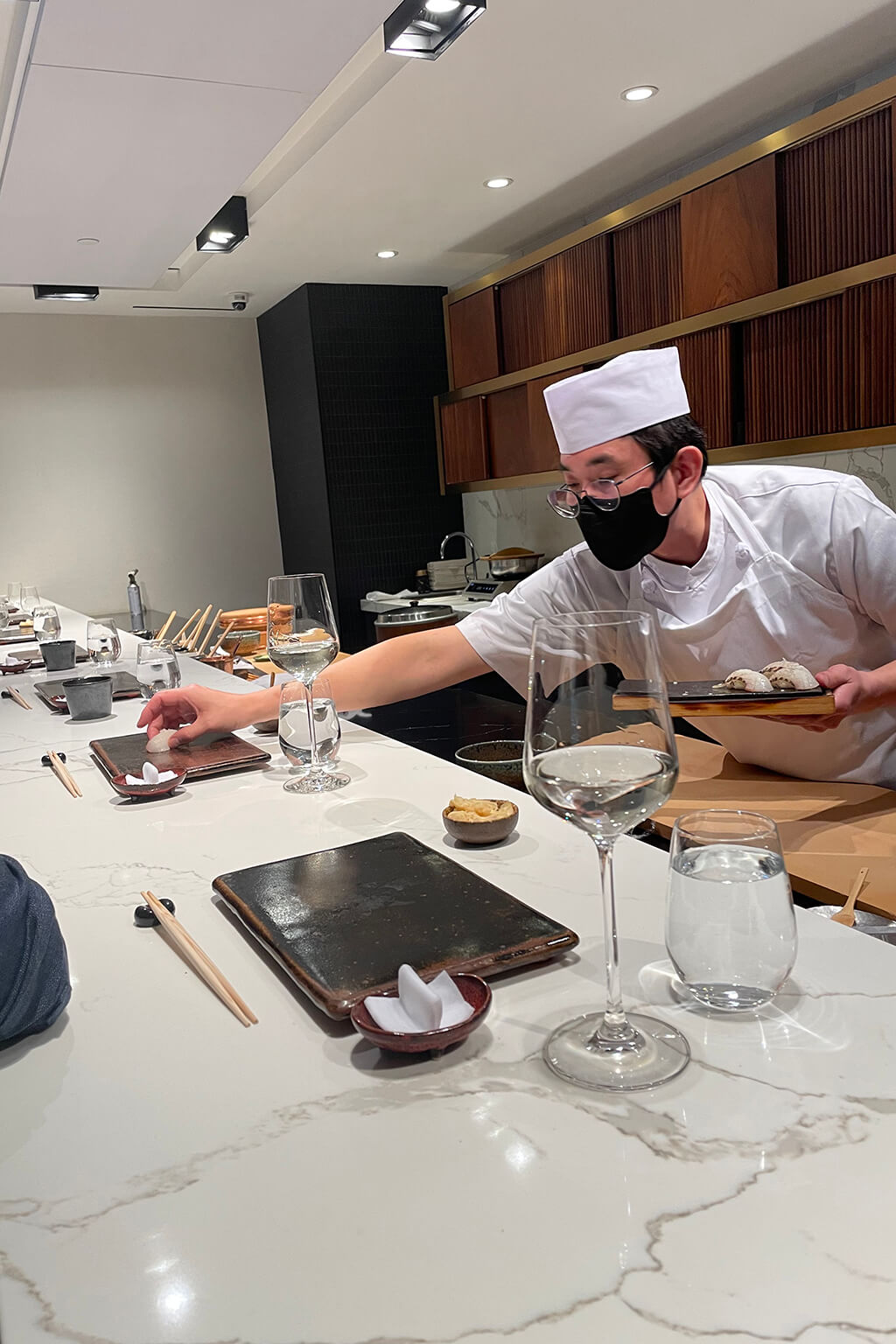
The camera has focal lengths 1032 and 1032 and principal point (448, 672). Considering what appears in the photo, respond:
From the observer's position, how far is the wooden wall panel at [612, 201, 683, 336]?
3.88 meters

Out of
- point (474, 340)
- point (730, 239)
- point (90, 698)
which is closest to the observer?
point (90, 698)

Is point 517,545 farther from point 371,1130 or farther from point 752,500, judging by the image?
point 371,1130

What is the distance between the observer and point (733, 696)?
5.01ft

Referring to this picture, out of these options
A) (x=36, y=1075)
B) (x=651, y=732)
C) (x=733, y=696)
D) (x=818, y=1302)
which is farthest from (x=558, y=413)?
(x=818, y=1302)

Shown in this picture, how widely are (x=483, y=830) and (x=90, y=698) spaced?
1167 millimetres

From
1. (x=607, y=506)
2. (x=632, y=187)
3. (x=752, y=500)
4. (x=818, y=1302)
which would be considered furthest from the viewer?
(x=632, y=187)

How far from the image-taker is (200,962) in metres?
0.85

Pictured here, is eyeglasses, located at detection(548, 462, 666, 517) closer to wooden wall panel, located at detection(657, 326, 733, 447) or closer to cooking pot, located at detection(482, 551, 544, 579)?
wooden wall panel, located at detection(657, 326, 733, 447)

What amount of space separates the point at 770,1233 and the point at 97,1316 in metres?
0.34

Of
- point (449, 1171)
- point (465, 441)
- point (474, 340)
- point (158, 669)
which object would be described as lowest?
point (449, 1171)

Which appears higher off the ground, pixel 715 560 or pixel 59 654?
pixel 715 560

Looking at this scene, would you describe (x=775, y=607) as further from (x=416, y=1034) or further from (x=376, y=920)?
(x=416, y=1034)

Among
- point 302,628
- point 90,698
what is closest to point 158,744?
point 302,628

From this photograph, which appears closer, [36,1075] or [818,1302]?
[818,1302]
